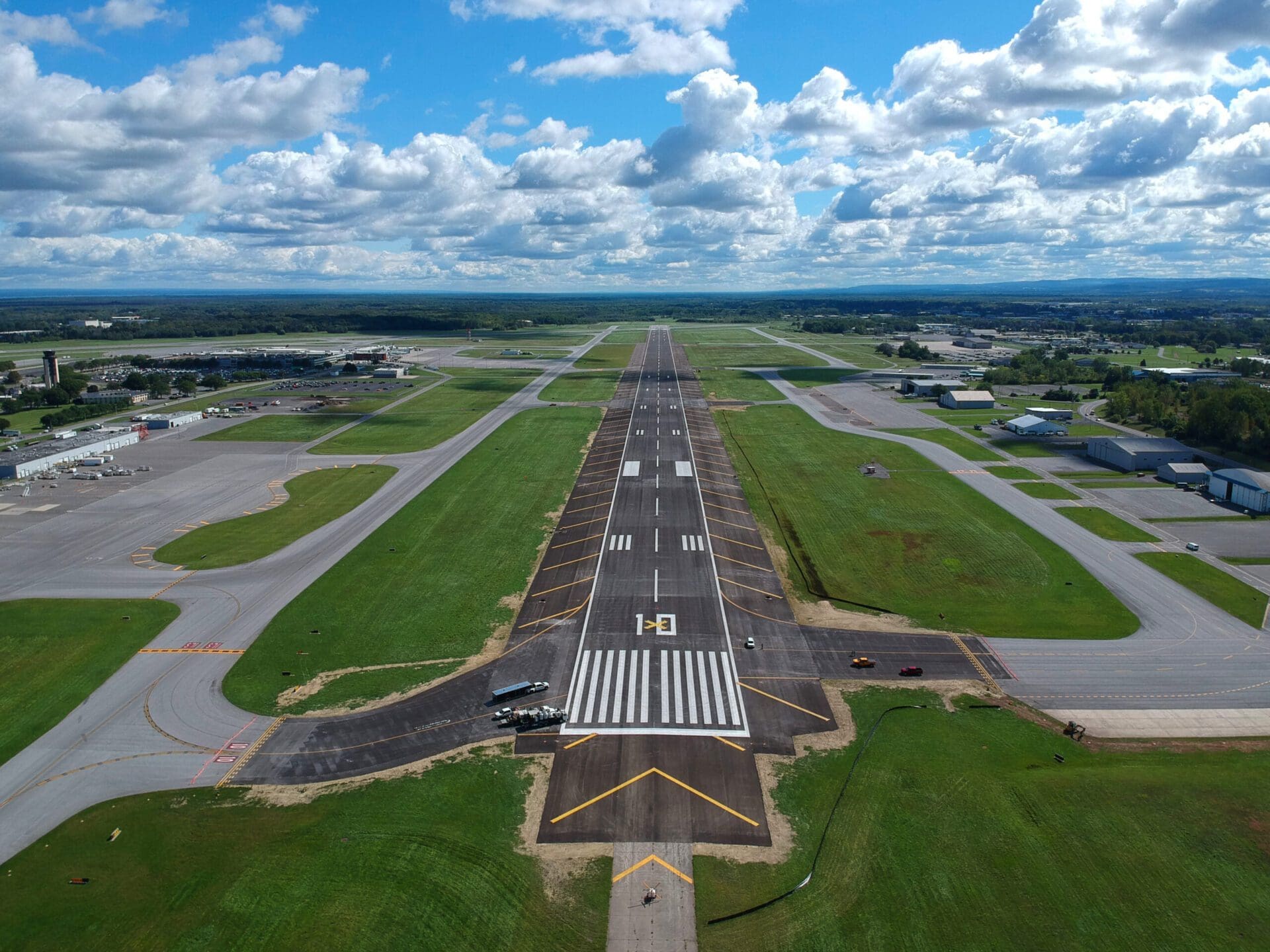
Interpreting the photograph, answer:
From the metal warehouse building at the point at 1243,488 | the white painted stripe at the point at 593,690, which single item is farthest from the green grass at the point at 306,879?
the metal warehouse building at the point at 1243,488

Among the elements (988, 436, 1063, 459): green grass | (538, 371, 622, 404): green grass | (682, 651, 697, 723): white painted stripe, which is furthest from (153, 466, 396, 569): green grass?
(988, 436, 1063, 459): green grass

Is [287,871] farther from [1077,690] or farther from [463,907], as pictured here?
[1077,690]

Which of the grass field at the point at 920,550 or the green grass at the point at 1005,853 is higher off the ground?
the grass field at the point at 920,550

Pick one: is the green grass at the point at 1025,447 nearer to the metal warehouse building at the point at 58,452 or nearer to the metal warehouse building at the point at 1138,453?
the metal warehouse building at the point at 1138,453

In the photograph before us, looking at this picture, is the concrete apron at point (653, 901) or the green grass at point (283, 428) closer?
the concrete apron at point (653, 901)

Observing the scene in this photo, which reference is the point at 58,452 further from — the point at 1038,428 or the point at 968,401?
the point at 968,401

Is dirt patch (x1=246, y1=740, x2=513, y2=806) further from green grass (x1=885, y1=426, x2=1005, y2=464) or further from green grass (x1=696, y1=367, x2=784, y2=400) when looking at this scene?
green grass (x1=696, y1=367, x2=784, y2=400)
